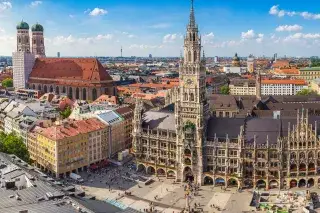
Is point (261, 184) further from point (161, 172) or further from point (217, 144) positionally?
point (161, 172)

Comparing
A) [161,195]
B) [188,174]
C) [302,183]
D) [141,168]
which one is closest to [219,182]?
[188,174]

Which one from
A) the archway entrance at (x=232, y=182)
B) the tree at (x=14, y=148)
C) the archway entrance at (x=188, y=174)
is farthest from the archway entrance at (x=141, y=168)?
the tree at (x=14, y=148)

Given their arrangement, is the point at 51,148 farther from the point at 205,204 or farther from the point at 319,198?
the point at 319,198

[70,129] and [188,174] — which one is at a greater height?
[70,129]

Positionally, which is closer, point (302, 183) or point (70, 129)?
point (302, 183)

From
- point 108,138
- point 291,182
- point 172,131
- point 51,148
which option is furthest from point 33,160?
point 291,182

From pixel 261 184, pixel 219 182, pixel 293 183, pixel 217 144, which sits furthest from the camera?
pixel 219 182

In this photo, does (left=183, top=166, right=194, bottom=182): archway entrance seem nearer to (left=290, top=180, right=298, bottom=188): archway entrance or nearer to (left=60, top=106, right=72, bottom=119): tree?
(left=290, top=180, right=298, bottom=188): archway entrance
